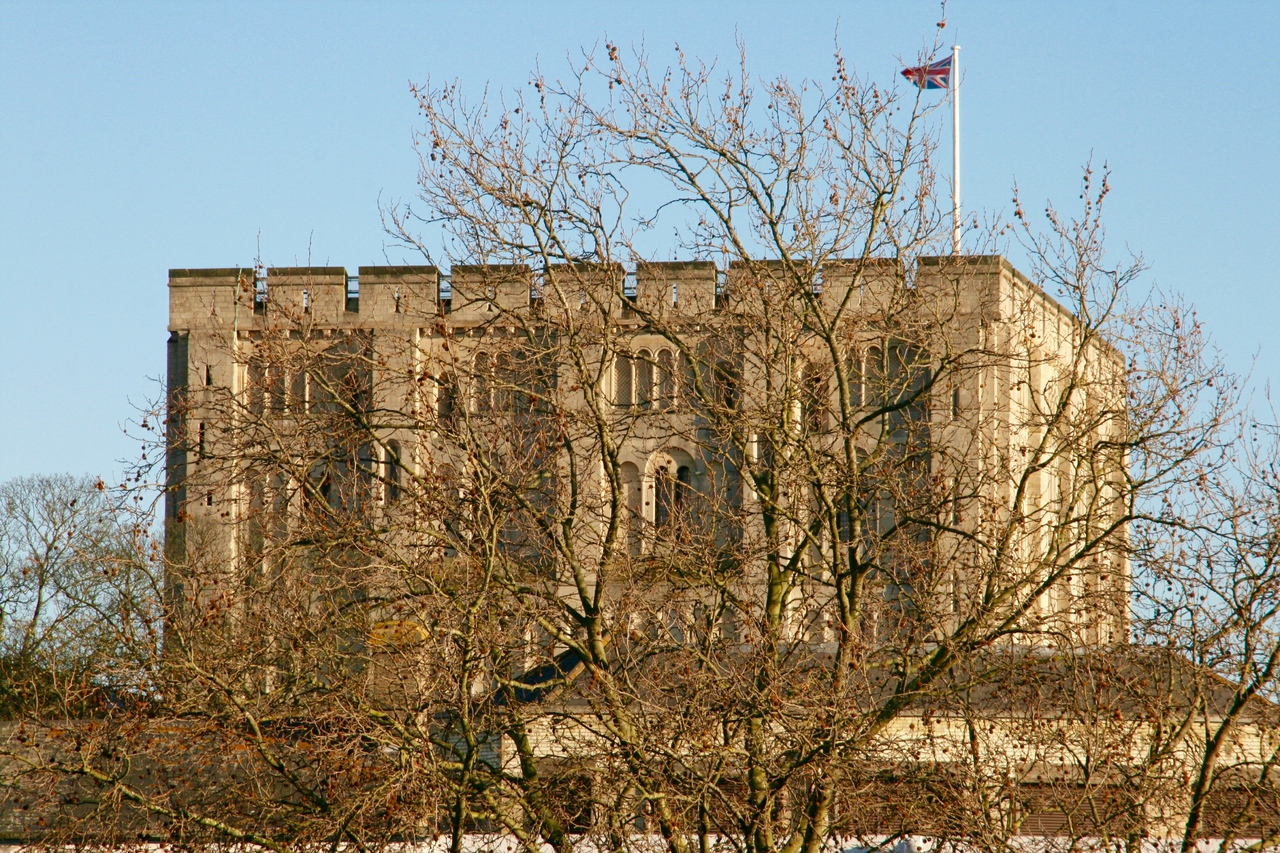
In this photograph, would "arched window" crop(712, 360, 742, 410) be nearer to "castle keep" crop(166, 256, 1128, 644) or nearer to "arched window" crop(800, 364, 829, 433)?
"castle keep" crop(166, 256, 1128, 644)

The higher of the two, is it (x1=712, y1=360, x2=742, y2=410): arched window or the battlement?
the battlement

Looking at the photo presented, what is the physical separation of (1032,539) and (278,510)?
907 centimetres

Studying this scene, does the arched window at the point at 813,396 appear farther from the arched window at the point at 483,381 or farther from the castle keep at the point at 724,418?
the arched window at the point at 483,381

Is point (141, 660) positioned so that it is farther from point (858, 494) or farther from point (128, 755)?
point (858, 494)

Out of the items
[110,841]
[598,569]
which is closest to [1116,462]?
[598,569]

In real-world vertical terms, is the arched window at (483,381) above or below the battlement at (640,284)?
below

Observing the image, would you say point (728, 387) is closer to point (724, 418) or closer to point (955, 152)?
point (724, 418)

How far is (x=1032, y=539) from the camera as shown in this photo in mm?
19203

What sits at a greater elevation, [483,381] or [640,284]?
[640,284]

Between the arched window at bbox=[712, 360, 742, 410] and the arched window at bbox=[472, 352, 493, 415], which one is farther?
the arched window at bbox=[712, 360, 742, 410]

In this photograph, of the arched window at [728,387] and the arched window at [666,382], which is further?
the arched window at [728,387]

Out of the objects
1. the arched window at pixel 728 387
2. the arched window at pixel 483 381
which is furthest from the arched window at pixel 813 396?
the arched window at pixel 483 381

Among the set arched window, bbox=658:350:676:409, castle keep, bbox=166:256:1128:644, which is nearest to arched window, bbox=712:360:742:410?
castle keep, bbox=166:256:1128:644

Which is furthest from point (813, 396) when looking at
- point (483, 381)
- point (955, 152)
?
point (955, 152)
